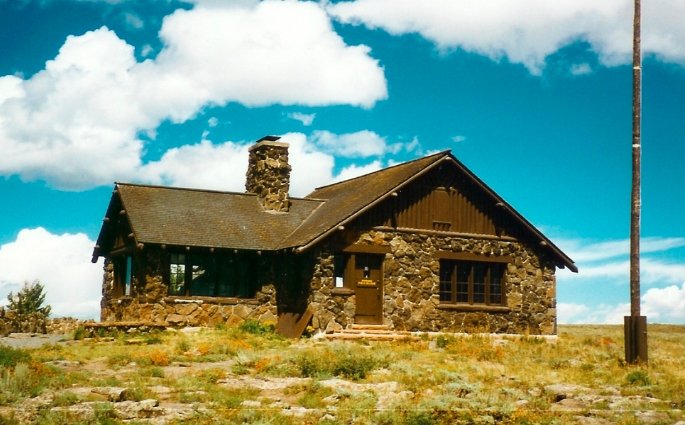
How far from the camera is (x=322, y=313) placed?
2858 centimetres

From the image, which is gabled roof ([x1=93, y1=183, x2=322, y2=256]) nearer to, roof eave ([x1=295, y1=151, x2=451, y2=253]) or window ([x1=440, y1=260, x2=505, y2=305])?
→ roof eave ([x1=295, y1=151, x2=451, y2=253])

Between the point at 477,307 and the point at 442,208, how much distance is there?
3.98 meters

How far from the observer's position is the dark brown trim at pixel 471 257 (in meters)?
30.9

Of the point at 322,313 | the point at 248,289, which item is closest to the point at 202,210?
the point at 248,289

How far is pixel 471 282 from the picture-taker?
31.5 m

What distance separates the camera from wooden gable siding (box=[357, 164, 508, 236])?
99.2 ft

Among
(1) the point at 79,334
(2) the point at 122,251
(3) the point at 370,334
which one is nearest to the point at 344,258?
(3) the point at 370,334

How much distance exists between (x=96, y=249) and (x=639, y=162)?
22285mm

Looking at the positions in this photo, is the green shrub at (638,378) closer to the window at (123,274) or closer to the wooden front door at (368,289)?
the wooden front door at (368,289)

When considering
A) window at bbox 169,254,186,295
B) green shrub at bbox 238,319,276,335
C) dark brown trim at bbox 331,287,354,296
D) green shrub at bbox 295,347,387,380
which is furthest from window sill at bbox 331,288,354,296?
green shrub at bbox 295,347,387,380

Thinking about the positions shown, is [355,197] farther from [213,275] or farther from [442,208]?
[213,275]

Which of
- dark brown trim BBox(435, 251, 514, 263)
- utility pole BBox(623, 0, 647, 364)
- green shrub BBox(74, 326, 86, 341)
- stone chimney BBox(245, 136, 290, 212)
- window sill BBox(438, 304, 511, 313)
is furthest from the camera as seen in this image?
stone chimney BBox(245, 136, 290, 212)

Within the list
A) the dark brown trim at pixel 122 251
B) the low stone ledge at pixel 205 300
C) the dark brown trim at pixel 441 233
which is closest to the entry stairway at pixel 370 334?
the dark brown trim at pixel 441 233

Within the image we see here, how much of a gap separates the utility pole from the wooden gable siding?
933cm
